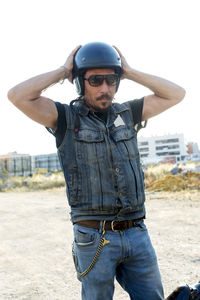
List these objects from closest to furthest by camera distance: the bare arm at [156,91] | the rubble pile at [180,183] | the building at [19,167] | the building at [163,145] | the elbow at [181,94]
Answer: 1. the bare arm at [156,91]
2. the elbow at [181,94]
3. the rubble pile at [180,183]
4. the building at [19,167]
5. the building at [163,145]

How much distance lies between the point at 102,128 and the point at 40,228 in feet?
18.8

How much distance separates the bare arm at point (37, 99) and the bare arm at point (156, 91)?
1.88 ft

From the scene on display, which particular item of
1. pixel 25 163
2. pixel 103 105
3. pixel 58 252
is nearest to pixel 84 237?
pixel 103 105

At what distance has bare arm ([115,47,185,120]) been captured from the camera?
2467 millimetres

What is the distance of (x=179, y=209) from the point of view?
29.4 ft

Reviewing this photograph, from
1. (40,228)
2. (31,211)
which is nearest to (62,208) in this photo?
(31,211)

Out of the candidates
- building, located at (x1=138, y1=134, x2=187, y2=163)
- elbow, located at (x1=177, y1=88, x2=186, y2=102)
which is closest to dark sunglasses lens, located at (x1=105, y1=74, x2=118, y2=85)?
elbow, located at (x1=177, y1=88, x2=186, y2=102)

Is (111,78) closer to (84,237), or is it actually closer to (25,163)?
(84,237)

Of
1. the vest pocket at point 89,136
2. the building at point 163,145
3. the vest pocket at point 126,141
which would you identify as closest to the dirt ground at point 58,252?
the vest pocket at point 126,141

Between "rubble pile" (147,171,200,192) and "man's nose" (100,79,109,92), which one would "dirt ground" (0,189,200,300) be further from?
"rubble pile" (147,171,200,192)

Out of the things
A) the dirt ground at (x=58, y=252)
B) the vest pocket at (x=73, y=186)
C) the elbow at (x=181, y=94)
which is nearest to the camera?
the vest pocket at (x=73, y=186)

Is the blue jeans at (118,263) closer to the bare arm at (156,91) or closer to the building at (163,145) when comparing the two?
the bare arm at (156,91)

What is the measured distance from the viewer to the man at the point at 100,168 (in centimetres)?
207

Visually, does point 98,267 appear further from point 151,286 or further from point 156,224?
point 156,224
